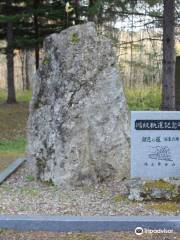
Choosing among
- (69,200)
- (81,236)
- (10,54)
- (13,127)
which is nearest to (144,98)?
(10,54)

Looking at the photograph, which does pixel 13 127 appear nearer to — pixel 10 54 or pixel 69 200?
pixel 10 54

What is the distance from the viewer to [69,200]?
7.00 meters

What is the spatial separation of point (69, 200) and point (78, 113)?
1300 millimetres

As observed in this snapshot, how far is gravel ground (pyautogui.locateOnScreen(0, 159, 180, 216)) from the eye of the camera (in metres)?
6.49

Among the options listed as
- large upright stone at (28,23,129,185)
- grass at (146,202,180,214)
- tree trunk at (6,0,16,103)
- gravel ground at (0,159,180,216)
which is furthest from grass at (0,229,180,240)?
tree trunk at (6,0,16,103)

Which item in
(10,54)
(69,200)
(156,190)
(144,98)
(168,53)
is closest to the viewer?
(156,190)

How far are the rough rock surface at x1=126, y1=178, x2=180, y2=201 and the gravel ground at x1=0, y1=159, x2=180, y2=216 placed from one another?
91mm

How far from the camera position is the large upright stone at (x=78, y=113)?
771cm

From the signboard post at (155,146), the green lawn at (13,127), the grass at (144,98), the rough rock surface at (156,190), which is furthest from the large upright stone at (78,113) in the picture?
the grass at (144,98)

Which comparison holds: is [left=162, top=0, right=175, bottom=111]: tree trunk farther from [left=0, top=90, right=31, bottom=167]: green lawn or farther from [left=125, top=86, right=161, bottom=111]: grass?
[left=125, top=86, right=161, bottom=111]: grass

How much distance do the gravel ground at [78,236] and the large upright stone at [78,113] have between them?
1.87 m

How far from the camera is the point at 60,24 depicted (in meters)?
22.7

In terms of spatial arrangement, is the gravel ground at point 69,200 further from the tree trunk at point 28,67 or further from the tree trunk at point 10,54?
the tree trunk at point 28,67

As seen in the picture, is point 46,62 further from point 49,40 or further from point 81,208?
point 81,208
